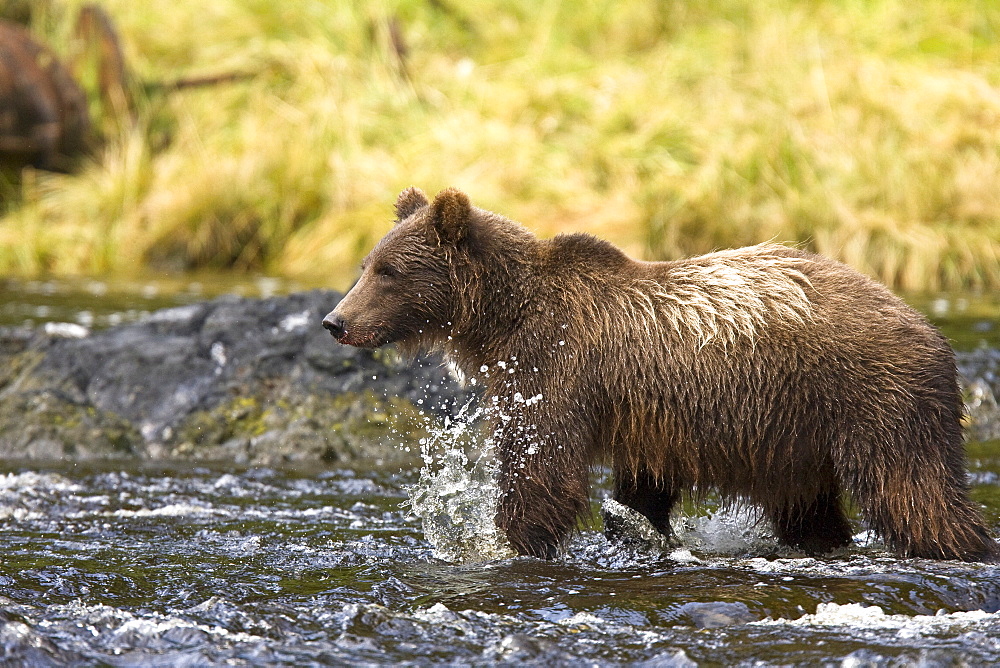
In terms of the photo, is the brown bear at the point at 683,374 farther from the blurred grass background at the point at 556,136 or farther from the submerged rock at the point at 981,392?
the blurred grass background at the point at 556,136

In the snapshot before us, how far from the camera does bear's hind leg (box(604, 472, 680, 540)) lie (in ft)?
18.1

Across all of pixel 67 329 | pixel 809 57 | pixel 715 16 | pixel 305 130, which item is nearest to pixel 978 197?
pixel 809 57

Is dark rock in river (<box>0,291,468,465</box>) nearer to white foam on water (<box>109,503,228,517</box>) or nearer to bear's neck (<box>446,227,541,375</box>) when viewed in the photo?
white foam on water (<box>109,503,228,517</box>)

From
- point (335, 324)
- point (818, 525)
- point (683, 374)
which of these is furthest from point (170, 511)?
point (818, 525)

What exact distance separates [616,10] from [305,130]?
5897 mm

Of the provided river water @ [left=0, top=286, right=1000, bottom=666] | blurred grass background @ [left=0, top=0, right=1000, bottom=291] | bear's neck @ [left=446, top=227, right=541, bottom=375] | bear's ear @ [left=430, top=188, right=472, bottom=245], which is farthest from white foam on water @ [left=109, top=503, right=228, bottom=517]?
blurred grass background @ [left=0, top=0, right=1000, bottom=291]

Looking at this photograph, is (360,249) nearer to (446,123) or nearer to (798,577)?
(446,123)

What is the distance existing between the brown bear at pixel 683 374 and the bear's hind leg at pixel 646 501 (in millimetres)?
10

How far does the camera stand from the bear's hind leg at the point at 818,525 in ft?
17.7

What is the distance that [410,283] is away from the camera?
5449 mm

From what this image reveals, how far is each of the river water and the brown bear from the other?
266mm

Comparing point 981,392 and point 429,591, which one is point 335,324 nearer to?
point 429,591

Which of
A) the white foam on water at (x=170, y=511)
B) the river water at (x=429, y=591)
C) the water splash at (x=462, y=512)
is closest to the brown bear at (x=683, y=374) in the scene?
the water splash at (x=462, y=512)

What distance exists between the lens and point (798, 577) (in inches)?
187
